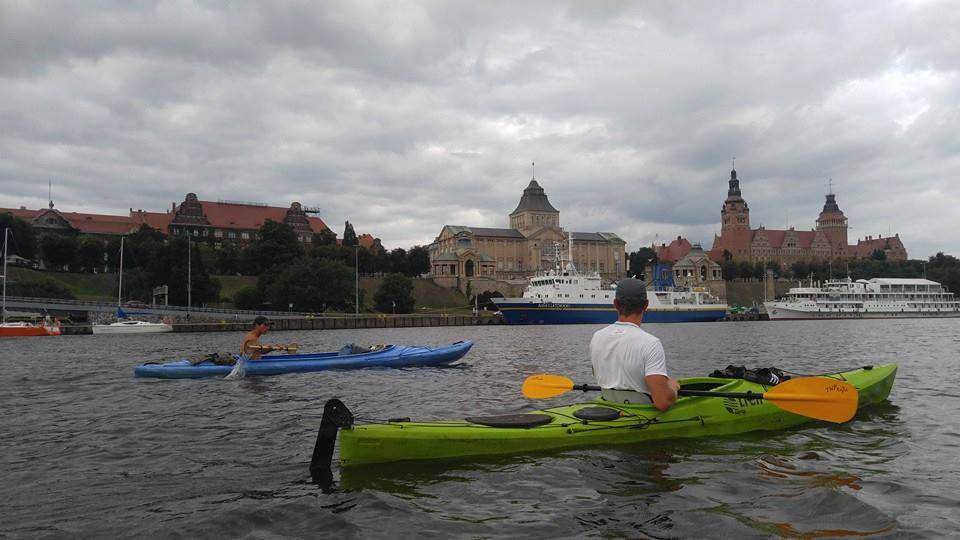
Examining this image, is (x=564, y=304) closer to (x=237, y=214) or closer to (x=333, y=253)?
(x=333, y=253)

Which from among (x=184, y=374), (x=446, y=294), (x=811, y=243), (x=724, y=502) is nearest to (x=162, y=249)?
(x=446, y=294)

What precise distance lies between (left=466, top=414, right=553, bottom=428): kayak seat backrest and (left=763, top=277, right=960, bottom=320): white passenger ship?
100060mm

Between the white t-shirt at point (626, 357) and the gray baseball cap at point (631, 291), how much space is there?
1.19 ft

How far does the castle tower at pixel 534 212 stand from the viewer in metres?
170

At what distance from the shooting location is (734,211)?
600ft

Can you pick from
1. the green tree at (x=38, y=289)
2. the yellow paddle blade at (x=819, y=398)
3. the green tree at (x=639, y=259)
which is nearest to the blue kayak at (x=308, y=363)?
the yellow paddle blade at (x=819, y=398)

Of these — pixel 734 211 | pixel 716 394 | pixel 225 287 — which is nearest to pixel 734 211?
pixel 734 211

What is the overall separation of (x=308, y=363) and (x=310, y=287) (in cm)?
6716

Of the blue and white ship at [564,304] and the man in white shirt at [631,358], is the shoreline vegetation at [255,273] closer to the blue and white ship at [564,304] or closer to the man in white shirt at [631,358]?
the blue and white ship at [564,304]

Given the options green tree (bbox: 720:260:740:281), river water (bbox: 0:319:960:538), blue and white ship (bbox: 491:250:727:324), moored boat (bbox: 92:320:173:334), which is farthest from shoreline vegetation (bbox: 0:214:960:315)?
river water (bbox: 0:319:960:538)

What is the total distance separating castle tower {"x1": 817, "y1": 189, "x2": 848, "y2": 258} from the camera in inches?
7411

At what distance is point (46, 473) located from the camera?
29.5 ft

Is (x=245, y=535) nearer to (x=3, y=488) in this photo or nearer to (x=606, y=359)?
(x=3, y=488)

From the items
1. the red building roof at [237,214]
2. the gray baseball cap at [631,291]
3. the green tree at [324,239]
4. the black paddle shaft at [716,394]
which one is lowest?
the black paddle shaft at [716,394]
